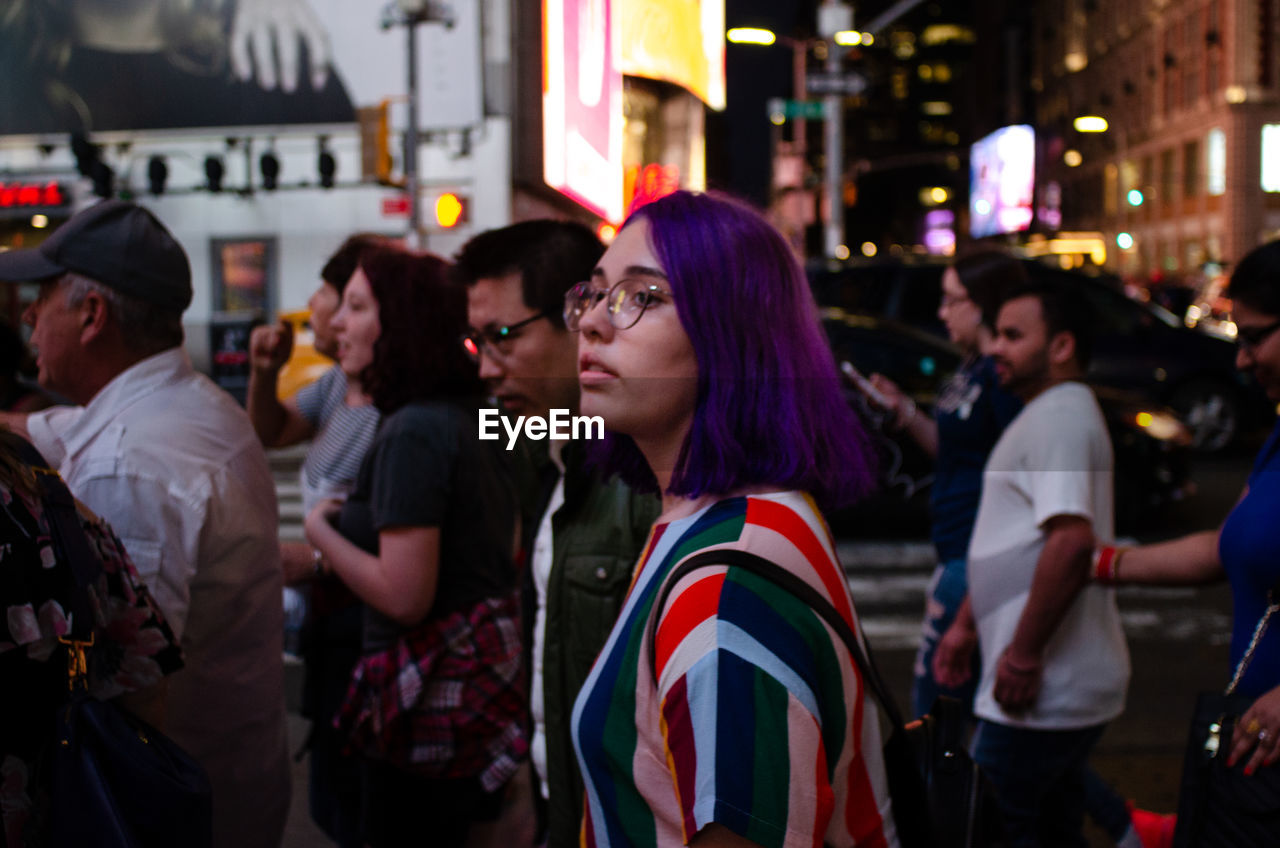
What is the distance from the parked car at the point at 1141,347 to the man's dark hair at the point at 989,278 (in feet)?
26.3

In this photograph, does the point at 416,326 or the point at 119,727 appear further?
the point at 416,326

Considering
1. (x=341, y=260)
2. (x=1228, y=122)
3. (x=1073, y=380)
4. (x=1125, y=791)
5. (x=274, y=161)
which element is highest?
(x=1228, y=122)

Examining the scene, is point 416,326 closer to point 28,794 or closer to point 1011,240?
point 28,794

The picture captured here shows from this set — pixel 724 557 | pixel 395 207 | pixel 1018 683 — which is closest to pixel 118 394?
pixel 724 557

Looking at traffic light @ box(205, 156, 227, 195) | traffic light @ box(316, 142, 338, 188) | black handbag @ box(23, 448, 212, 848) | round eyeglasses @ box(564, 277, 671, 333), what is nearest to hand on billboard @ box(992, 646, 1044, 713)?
round eyeglasses @ box(564, 277, 671, 333)

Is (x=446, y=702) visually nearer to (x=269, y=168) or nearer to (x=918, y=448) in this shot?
(x=918, y=448)

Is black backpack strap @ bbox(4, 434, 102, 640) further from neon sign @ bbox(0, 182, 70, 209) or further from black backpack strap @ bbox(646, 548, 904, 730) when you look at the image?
neon sign @ bbox(0, 182, 70, 209)

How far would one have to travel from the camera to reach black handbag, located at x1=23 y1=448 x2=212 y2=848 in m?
1.66

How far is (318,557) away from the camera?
10.4 feet

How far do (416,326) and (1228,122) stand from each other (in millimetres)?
35617

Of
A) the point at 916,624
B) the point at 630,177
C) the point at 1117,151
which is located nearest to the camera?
the point at 916,624

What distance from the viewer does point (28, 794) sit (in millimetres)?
1659

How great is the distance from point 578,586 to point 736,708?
1098 mm

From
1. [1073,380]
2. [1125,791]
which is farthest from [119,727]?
[1125,791]
